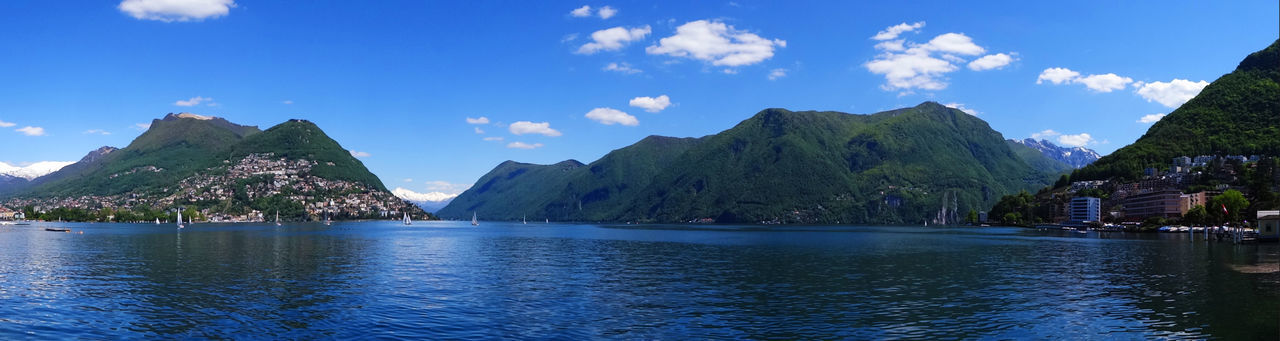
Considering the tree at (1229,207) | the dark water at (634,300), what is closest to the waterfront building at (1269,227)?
the dark water at (634,300)

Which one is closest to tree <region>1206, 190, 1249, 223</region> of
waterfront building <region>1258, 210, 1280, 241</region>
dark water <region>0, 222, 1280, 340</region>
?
waterfront building <region>1258, 210, 1280, 241</region>

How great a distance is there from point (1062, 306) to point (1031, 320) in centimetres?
702

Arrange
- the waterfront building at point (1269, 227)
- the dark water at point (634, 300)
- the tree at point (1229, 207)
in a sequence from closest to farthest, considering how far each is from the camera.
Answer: the dark water at point (634, 300)
the waterfront building at point (1269, 227)
the tree at point (1229, 207)

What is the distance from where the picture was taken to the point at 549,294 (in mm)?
48906

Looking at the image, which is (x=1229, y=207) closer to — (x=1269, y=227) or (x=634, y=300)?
(x=1269, y=227)

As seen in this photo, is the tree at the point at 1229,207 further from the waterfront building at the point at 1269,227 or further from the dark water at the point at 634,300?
the dark water at the point at 634,300

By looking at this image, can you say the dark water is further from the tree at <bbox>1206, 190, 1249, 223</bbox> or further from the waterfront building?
the tree at <bbox>1206, 190, 1249, 223</bbox>

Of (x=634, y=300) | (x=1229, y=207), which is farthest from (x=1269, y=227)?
(x=634, y=300)

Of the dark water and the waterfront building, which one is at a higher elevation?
the waterfront building

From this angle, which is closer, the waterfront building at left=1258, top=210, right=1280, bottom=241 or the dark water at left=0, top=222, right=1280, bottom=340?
the dark water at left=0, top=222, right=1280, bottom=340

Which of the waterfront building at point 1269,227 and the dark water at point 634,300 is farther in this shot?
the waterfront building at point 1269,227

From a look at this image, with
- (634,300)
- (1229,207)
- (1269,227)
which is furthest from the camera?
(1229,207)

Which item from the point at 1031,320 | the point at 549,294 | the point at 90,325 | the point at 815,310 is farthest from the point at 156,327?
the point at 1031,320

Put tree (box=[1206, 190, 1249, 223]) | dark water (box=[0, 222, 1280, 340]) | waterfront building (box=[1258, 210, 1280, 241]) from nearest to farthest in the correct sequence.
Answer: dark water (box=[0, 222, 1280, 340]), waterfront building (box=[1258, 210, 1280, 241]), tree (box=[1206, 190, 1249, 223])
